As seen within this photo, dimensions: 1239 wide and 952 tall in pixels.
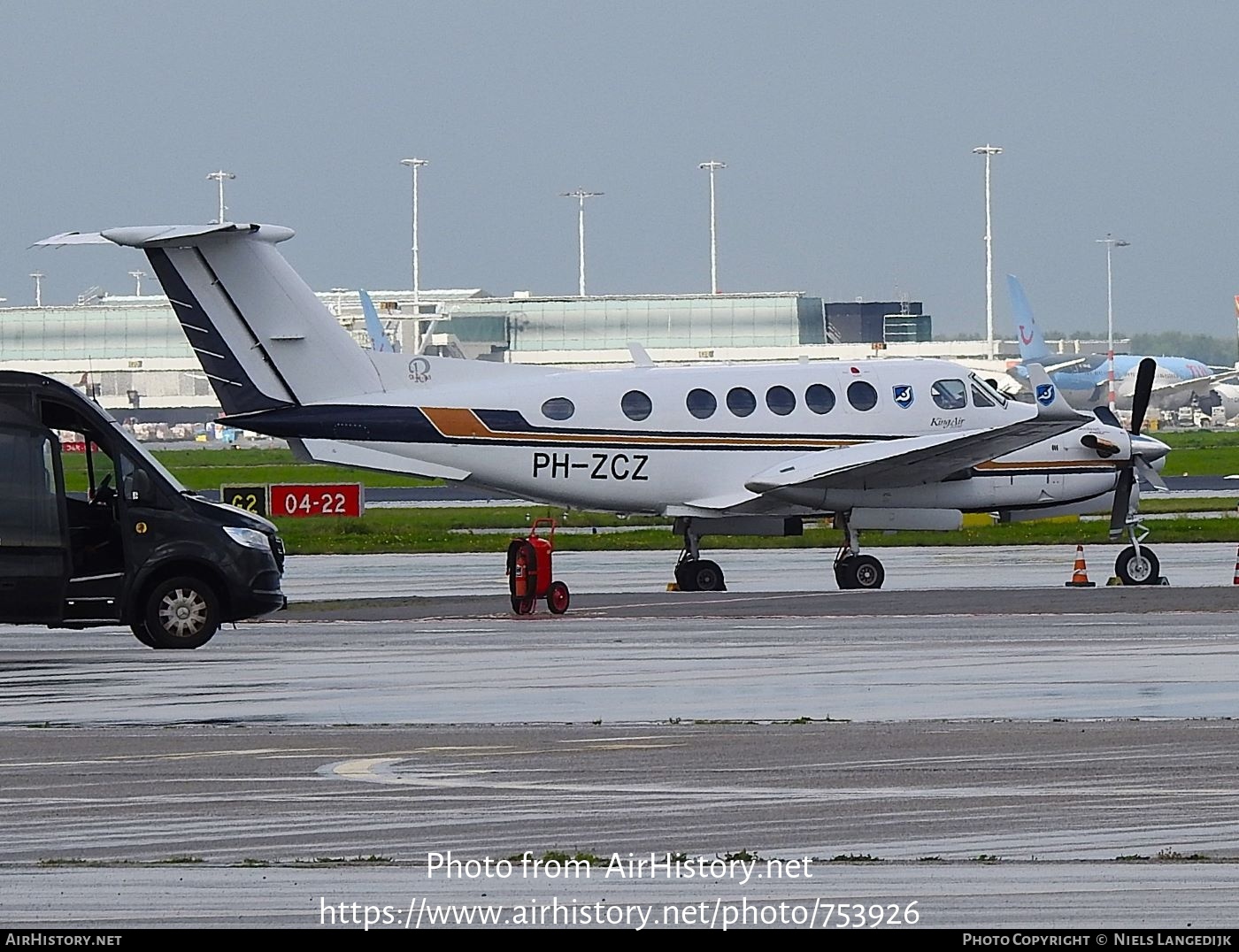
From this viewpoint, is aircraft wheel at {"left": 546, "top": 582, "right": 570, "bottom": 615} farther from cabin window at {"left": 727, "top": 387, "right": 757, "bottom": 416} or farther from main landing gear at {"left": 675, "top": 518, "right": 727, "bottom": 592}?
cabin window at {"left": 727, "top": 387, "right": 757, "bottom": 416}

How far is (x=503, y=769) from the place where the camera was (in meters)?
11.3

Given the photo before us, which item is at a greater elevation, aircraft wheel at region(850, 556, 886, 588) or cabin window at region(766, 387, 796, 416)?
cabin window at region(766, 387, 796, 416)

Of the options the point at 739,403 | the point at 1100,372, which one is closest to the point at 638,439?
the point at 739,403

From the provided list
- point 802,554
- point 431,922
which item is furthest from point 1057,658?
point 802,554

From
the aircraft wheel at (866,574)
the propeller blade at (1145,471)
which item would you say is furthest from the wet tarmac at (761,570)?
the propeller blade at (1145,471)

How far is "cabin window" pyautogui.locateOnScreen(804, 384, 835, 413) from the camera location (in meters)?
28.4

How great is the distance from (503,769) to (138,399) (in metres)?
134

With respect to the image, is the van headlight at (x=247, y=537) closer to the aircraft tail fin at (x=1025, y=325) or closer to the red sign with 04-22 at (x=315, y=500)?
the red sign with 04-22 at (x=315, y=500)

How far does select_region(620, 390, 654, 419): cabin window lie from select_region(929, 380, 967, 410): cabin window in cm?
412

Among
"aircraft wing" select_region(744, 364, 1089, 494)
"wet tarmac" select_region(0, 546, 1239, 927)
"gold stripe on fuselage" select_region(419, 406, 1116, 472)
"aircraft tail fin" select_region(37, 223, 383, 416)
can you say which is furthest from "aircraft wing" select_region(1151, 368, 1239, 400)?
"wet tarmac" select_region(0, 546, 1239, 927)

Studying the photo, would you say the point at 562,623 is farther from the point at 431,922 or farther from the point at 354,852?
the point at 431,922

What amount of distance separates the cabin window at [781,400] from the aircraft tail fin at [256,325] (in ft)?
18.0

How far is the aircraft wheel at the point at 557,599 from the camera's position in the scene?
933 inches

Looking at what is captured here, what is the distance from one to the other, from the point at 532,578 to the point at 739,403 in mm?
5974
